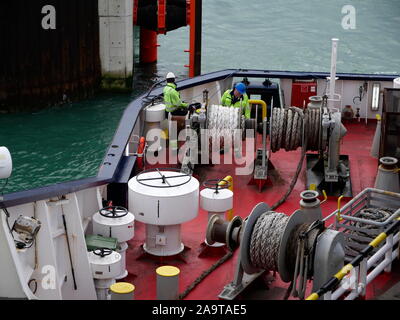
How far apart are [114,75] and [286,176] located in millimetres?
12500

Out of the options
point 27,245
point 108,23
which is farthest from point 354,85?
point 108,23

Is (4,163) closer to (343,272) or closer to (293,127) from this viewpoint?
(343,272)

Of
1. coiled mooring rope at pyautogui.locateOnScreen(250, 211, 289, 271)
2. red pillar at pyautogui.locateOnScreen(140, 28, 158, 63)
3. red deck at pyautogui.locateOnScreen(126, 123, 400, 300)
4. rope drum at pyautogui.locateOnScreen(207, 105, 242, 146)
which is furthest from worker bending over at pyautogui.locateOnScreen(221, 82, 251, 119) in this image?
red pillar at pyautogui.locateOnScreen(140, 28, 158, 63)

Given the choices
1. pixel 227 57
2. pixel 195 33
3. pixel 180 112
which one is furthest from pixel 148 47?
pixel 180 112

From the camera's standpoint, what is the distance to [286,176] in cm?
1227

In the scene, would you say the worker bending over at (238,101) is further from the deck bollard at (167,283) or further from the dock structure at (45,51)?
the dock structure at (45,51)

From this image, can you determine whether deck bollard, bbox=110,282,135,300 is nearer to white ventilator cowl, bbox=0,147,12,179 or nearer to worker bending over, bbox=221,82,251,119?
white ventilator cowl, bbox=0,147,12,179

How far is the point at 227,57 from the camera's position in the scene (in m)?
32.8

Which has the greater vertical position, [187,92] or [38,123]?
[187,92]

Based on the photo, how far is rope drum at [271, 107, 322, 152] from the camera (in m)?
11.4

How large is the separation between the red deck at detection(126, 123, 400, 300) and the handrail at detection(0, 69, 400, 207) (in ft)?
3.30

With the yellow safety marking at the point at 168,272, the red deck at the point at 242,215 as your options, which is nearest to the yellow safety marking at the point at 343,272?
the red deck at the point at 242,215

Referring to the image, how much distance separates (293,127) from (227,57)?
21656 millimetres
